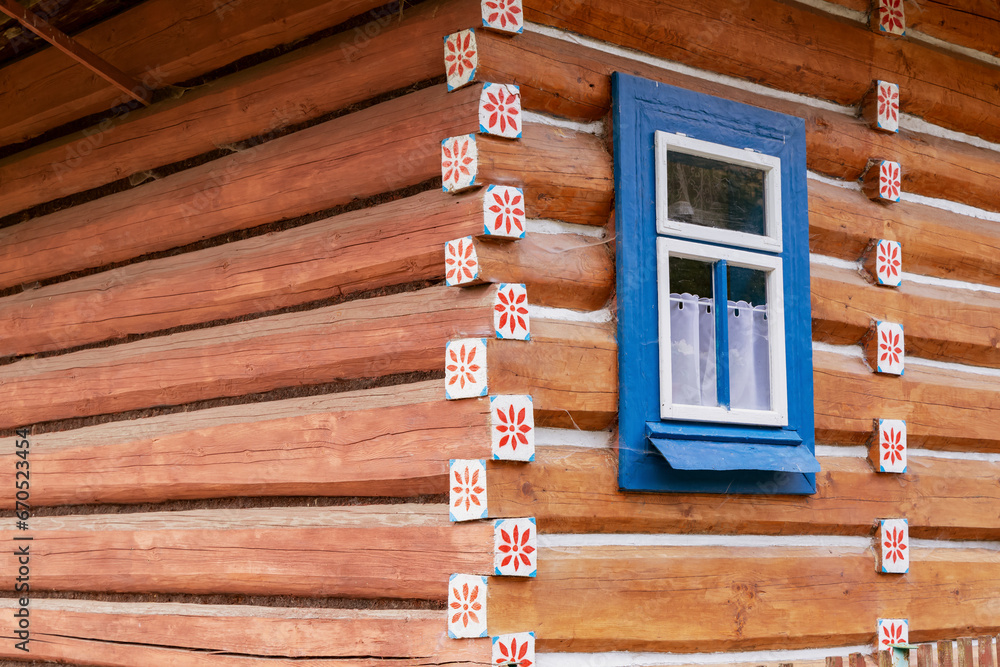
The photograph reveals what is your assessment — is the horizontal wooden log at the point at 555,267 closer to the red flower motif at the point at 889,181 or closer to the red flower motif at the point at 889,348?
→ the red flower motif at the point at 889,348

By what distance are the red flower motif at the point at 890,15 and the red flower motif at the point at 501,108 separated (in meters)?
2.28

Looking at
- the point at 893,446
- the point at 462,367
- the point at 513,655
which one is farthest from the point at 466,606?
the point at 893,446

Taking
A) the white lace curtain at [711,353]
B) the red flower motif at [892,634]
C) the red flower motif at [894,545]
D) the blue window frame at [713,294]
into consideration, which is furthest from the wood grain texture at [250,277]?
the red flower motif at [892,634]

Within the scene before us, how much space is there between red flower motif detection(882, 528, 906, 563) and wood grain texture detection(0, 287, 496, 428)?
222 cm

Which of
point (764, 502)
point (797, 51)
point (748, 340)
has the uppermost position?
point (797, 51)

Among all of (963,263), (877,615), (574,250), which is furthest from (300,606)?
(963,263)

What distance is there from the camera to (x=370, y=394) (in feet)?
13.8

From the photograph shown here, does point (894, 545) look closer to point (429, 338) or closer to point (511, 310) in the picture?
point (511, 310)

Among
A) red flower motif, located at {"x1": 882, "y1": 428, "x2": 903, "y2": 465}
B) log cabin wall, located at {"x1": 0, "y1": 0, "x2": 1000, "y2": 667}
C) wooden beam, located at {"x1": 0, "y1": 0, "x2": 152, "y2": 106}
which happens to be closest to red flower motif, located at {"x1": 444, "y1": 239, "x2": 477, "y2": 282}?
log cabin wall, located at {"x1": 0, "y1": 0, "x2": 1000, "y2": 667}

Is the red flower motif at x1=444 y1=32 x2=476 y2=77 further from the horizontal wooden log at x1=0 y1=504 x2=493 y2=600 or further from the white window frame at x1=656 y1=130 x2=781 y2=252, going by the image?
the horizontal wooden log at x1=0 y1=504 x2=493 y2=600

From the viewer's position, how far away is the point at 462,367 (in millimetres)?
3865

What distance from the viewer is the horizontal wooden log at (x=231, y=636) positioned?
384cm

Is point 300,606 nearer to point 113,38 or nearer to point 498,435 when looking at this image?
point 498,435

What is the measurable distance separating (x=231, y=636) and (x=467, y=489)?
1417mm
